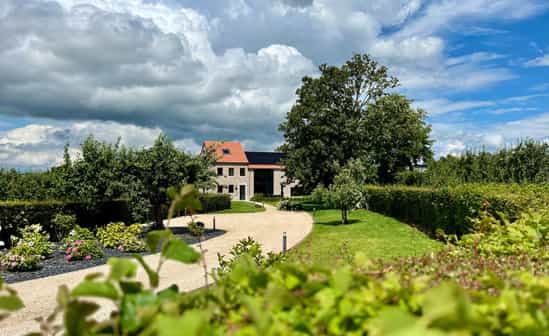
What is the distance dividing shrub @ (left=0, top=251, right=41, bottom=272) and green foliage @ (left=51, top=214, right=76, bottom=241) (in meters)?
5.24

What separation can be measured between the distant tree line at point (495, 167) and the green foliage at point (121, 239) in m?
13.6

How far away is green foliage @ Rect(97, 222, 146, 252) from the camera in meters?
14.9

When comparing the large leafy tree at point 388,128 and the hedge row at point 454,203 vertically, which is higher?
the large leafy tree at point 388,128

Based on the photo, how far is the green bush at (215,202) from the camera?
1361 inches

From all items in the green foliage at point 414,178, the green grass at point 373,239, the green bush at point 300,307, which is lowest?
the green grass at point 373,239

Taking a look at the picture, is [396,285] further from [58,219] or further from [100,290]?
[58,219]

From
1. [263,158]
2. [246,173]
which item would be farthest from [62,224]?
[263,158]

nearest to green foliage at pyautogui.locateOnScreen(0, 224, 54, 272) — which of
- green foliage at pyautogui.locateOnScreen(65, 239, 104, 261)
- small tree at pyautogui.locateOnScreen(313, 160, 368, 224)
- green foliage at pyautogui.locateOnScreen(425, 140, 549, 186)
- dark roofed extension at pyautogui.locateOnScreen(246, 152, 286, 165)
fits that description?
green foliage at pyautogui.locateOnScreen(65, 239, 104, 261)

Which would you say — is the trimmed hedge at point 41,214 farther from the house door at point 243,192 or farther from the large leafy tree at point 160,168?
the house door at point 243,192

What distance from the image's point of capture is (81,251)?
13.0 m

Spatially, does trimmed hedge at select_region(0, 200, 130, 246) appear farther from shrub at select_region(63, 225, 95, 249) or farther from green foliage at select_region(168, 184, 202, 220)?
green foliage at select_region(168, 184, 202, 220)

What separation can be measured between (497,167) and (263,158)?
4671 centimetres

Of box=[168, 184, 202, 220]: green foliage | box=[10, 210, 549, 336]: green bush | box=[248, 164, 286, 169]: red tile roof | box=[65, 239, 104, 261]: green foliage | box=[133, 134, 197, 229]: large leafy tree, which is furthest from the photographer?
box=[248, 164, 286, 169]: red tile roof

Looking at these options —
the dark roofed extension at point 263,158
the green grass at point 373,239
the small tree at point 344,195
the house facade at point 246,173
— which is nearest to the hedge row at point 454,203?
the green grass at point 373,239
